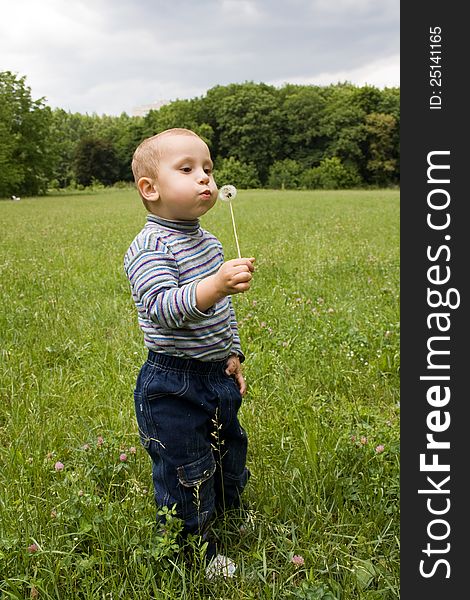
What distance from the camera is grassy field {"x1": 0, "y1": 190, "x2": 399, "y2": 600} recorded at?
192 centimetres

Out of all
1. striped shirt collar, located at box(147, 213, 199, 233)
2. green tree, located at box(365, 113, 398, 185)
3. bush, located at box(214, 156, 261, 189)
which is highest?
green tree, located at box(365, 113, 398, 185)

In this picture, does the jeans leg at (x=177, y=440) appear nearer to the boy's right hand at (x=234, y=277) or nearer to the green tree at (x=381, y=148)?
the boy's right hand at (x=234, y=277)

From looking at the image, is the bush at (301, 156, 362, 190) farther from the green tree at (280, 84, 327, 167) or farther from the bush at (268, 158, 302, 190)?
the green tree at (280, 84, 327, 167)

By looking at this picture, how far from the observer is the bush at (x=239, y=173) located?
47.8 metres

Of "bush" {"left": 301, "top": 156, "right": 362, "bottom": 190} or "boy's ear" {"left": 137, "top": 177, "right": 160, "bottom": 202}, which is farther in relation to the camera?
"bush" {"left": 301, "top": 156, "right": 362, "bottom": 190}

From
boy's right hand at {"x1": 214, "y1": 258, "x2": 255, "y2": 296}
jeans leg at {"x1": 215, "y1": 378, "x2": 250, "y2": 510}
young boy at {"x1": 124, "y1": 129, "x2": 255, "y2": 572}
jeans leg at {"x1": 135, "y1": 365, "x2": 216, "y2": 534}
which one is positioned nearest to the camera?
boy's right hand at {"x1": 214, "y1": 258, "x2": 255, "y2": 296}

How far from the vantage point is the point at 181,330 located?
1.83 m

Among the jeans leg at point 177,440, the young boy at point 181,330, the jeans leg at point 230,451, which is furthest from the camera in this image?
the jeans leg at point 230,451

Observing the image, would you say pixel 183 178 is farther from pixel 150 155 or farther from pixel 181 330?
pixel 181 330

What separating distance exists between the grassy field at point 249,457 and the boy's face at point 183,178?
3.55 ft

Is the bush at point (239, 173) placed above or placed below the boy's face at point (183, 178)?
above

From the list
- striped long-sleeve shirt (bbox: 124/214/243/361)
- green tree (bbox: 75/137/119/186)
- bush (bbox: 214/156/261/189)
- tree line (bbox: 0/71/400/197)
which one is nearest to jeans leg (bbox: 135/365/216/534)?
striped long-sleeve shirt (bbox: 124/214/243/361)

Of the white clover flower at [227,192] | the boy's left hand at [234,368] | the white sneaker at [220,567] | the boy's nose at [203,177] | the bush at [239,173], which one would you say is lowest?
the white sneaker at [220,567]

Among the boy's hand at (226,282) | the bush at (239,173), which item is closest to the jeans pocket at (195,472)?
the boy's hand at (226,282)
